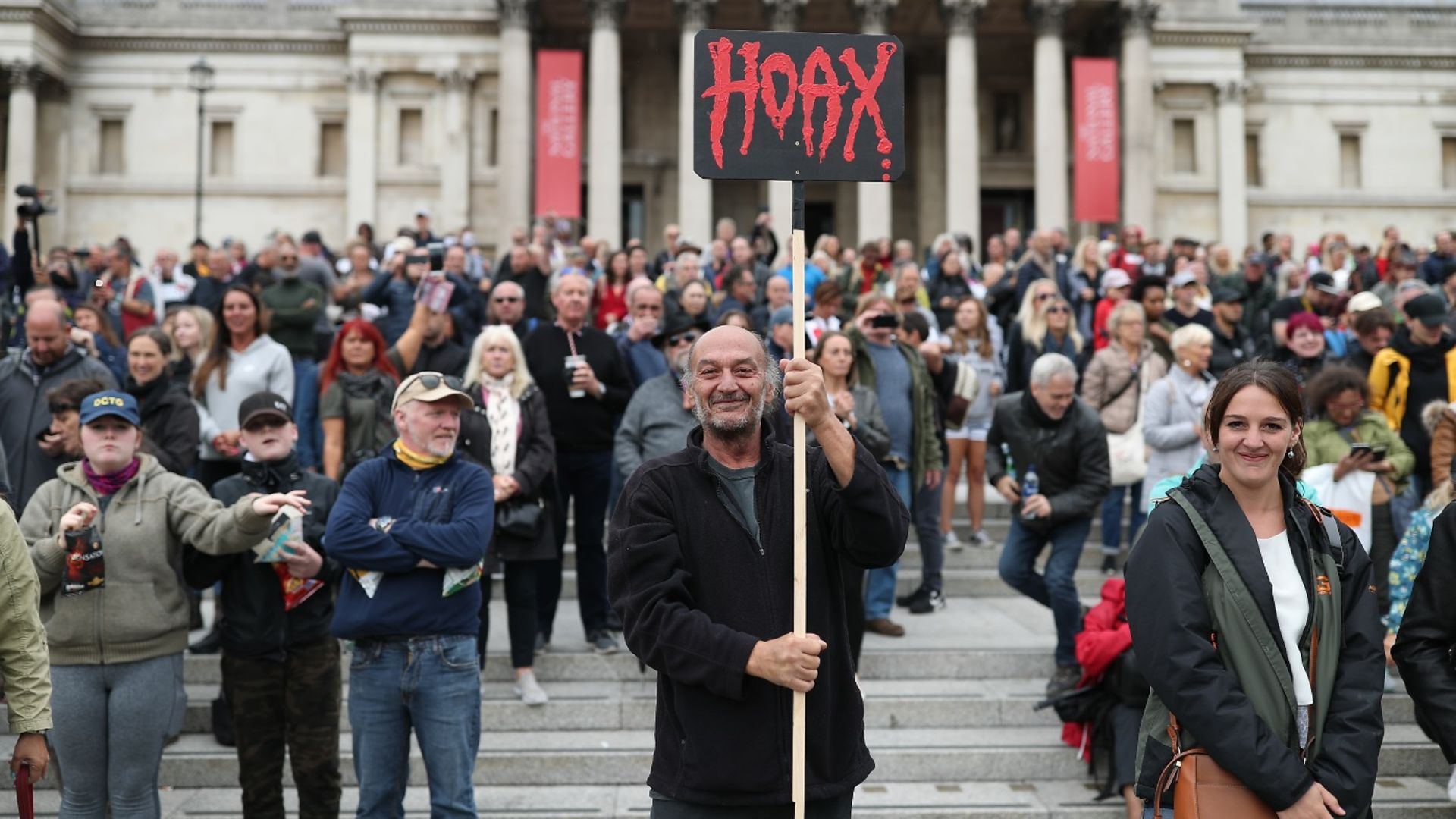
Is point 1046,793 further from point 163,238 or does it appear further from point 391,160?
point 163,238

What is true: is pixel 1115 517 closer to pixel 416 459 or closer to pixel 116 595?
pixel 416 459

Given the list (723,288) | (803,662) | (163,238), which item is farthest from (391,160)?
(803,662)

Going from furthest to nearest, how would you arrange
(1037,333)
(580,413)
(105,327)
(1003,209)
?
(1003,209) → (1037,333) → (105,327) → (580,413)

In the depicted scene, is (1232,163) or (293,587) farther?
(1232,163)

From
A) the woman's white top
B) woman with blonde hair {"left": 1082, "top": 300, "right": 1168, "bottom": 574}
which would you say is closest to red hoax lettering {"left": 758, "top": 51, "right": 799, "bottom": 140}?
the woman's white top

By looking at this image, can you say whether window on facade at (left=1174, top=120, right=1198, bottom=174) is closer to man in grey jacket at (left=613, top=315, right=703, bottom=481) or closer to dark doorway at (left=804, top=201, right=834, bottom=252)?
dark doorway at (left=804, top=201, right=834, bottom=252)

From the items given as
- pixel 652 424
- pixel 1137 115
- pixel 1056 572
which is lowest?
pixel 1056 572

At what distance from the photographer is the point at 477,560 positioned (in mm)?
5723

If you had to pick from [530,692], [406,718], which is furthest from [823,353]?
[406,718]

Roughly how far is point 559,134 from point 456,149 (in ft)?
26.1

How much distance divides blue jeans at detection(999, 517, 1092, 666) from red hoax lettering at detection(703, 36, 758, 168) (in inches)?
191

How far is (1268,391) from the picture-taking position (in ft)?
12.9

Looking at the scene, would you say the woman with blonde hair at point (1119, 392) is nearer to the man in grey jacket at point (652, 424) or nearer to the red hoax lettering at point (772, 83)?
the man in grey jacket at point (652, 424)

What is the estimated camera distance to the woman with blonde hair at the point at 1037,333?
40.2ft
